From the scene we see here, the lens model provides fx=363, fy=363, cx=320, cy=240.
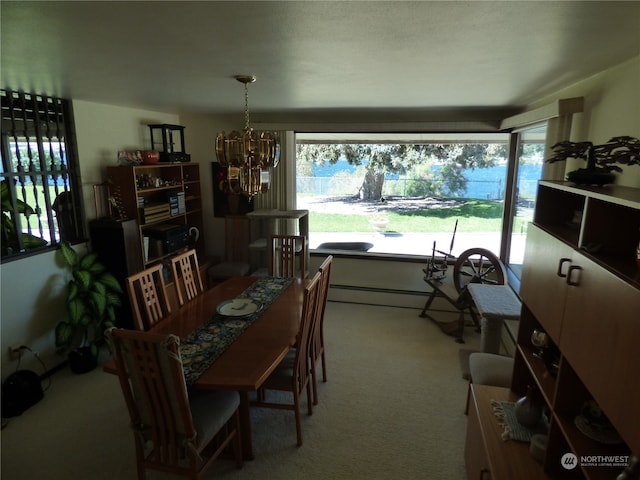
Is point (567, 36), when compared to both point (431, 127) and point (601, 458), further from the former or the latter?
point (431, 127)

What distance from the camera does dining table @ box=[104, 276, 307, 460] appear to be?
71.6 inches

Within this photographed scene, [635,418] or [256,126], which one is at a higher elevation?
[256,126]

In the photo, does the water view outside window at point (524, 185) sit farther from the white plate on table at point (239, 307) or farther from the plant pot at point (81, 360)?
the plant pot at point (81, 360)

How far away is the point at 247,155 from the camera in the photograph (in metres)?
2.27

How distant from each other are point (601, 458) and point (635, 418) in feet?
1.50

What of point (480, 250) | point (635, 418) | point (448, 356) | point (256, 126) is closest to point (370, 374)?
point (448, 356)

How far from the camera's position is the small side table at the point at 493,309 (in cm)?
255

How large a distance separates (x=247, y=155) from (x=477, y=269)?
2.69m

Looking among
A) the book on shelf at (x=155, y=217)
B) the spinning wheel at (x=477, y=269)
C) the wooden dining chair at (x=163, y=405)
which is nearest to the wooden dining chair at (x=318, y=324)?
the wooden dining chair at (x=163, y=405)

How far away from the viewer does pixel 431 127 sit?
3.86 m

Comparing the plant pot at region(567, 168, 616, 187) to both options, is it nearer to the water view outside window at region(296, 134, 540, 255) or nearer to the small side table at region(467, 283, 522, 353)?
the small side table at region(467, 283, 522, 353)

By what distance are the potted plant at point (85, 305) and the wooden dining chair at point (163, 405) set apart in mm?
1541

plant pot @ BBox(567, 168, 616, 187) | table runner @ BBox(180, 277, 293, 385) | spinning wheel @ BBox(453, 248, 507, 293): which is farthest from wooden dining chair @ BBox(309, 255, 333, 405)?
spinning wheel @ BBox(453, 248, 507, 293)

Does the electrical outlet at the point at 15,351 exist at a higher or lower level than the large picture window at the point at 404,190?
lower
